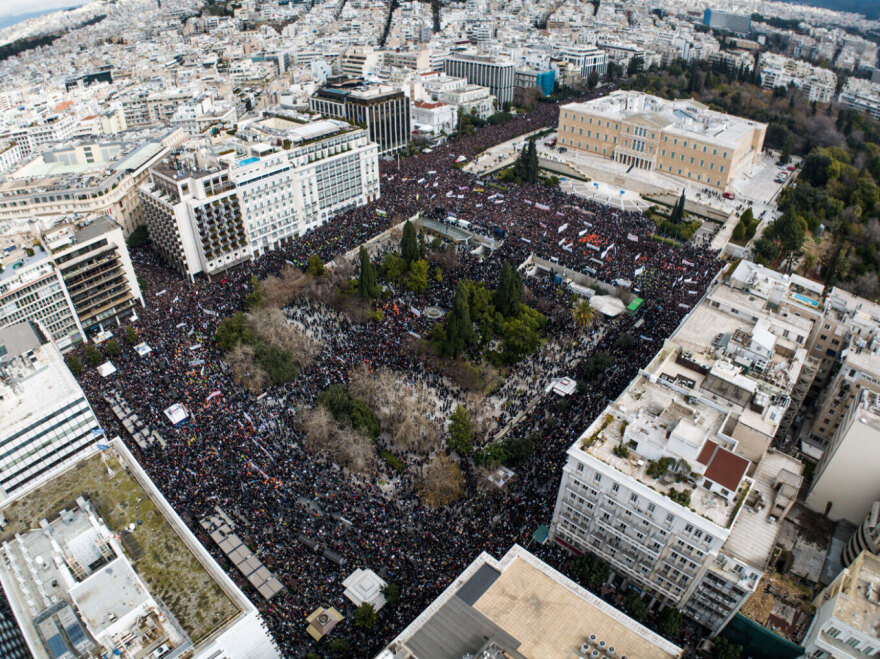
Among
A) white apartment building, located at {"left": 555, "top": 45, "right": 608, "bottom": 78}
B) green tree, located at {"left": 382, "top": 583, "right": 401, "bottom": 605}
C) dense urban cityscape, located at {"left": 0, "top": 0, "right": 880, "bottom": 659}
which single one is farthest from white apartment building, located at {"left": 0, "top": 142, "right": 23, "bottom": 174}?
white apartment building, located at {"left": 555, "top": 45, "right": 608, "bottom": 78}

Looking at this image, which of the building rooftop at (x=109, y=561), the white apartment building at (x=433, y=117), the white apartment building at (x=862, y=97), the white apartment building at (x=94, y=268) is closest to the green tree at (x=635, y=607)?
the building rooftop at (x=109, y=561)

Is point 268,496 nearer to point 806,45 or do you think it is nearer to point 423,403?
point 423,403

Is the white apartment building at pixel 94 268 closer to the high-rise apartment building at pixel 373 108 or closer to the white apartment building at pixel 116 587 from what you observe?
the white apartment building at pixel 116 587

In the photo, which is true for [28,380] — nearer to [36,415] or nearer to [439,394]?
[36,415]

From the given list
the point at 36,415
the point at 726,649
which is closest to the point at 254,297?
the point at 36,415

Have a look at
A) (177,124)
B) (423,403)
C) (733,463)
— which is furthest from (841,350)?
(177,124)

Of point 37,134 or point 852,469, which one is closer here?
point 852,469
